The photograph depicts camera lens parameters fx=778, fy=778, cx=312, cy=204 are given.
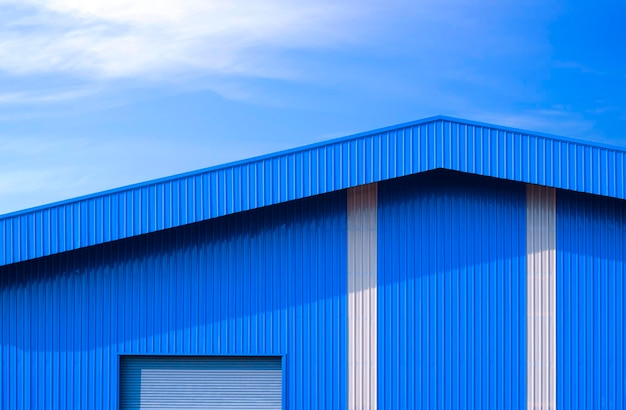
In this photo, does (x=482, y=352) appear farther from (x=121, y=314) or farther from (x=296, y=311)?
(x=121, y=314)

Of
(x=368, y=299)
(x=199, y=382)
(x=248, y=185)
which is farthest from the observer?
(x=199, y=382)

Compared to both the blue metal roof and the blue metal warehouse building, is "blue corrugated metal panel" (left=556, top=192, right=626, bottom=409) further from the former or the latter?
the blue metal roof

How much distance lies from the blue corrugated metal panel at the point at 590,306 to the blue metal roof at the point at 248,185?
773 millimetres

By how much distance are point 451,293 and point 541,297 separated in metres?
1.61

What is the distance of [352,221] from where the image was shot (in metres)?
13.9

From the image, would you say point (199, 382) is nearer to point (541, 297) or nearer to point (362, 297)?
point (362, 297)

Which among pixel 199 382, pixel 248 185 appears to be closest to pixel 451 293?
pixel 248 185

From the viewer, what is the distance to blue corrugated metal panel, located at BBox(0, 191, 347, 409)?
13742mm

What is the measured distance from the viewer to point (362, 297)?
13.8 metres

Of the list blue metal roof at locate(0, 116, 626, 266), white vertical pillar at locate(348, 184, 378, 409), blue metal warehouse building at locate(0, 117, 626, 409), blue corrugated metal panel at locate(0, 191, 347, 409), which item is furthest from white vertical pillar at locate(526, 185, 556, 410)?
blue corrugated metal panel at locate(0, 191, 347, 409)

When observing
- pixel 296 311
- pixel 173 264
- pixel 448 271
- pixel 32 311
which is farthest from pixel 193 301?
pixel 448 271

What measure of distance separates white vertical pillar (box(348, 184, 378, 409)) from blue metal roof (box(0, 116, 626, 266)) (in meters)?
0.73

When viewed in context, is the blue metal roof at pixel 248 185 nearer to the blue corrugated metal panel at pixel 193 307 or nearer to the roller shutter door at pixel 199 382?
the blue corrugated metal panel at pixel 193 307

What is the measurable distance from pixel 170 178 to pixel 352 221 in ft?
10.8
